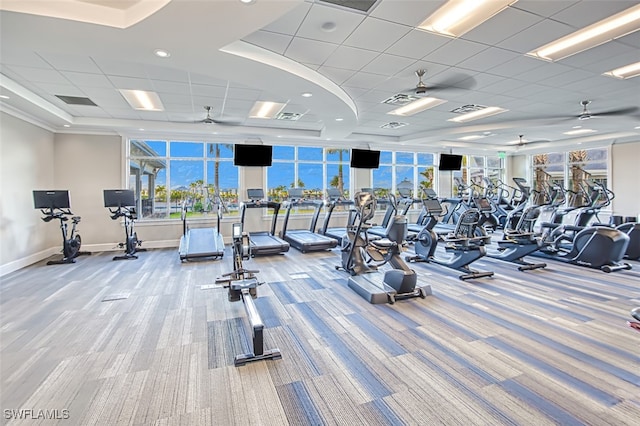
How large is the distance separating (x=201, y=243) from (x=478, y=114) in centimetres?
711

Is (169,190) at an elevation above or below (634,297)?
above

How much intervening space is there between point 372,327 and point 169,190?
7.39m

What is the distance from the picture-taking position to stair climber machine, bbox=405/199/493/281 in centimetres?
542

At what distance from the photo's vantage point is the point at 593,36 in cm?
374

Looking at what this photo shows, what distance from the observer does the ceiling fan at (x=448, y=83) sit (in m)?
4.77

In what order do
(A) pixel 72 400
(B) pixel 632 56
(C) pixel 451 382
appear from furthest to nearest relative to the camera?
(B) pixel 632 56 < (C) pixel 451 382 < (A) pixel 72 400

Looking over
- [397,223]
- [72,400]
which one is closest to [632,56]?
[397,223]

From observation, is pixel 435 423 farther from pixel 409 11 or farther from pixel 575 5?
pixel 575 5

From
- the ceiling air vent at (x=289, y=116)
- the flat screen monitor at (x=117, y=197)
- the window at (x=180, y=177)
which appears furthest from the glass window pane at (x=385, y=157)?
the flat screen monitor at (x=117, y=197)

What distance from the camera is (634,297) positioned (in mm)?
4281

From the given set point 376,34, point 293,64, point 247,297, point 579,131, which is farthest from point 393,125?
point 247,297

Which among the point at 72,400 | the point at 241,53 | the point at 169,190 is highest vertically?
the point at 241,53

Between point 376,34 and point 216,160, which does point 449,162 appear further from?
point 376,34

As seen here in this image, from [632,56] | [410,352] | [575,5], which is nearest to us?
[410,352]
